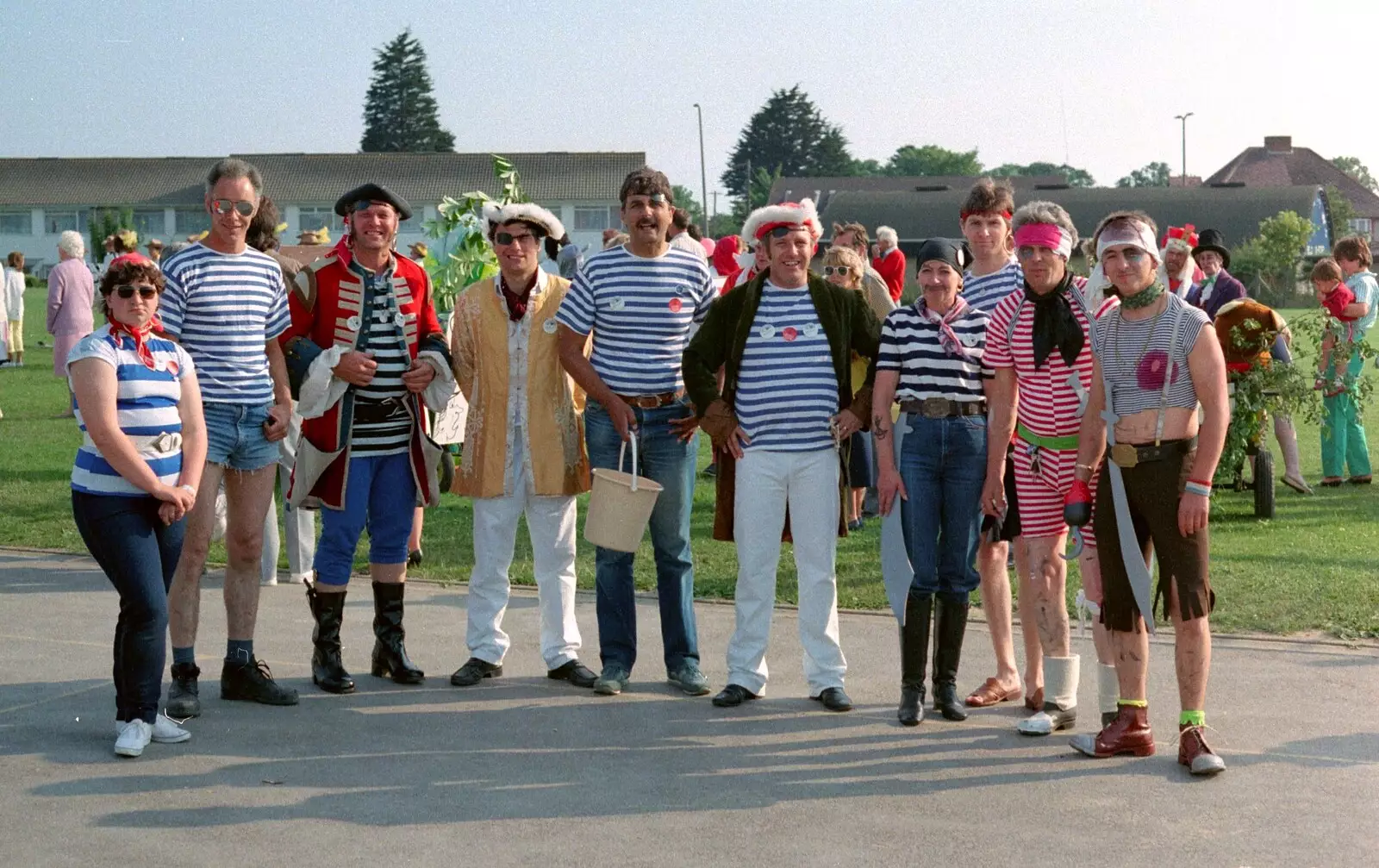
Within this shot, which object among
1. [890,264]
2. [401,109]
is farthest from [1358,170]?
[890,264]

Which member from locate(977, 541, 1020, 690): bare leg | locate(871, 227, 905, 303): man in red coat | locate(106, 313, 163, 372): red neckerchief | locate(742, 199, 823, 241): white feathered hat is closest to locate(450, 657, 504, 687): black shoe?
locate(977, 541, 1020, 690): bare leg

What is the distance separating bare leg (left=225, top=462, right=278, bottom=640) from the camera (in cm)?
688

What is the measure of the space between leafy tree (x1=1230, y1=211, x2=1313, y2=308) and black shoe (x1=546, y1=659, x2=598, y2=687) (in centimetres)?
5574

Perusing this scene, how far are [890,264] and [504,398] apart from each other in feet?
34.7

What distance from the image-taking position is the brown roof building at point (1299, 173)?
11488 cm

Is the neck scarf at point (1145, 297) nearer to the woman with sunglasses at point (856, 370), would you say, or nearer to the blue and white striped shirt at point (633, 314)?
the woman with sunglasses at point (856, 370)

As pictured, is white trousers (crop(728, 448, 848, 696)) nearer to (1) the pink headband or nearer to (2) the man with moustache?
(2) the man with moustache

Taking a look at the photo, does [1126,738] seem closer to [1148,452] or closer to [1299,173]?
[1148,452]

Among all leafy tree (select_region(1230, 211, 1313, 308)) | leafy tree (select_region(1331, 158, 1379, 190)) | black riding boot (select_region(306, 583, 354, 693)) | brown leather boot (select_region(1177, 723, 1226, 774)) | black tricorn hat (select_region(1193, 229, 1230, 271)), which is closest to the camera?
brown leather boot (select_region(1177, 723, 1226, 774))

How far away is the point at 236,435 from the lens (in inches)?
266

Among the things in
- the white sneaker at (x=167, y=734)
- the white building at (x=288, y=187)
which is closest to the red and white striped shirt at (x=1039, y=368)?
the white sneaker at (x=167, y=734)

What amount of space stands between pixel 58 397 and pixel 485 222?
1721 centimetres

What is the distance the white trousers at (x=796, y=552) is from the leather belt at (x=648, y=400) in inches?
19.5

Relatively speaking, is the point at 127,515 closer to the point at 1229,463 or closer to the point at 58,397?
the point at 1229,463
